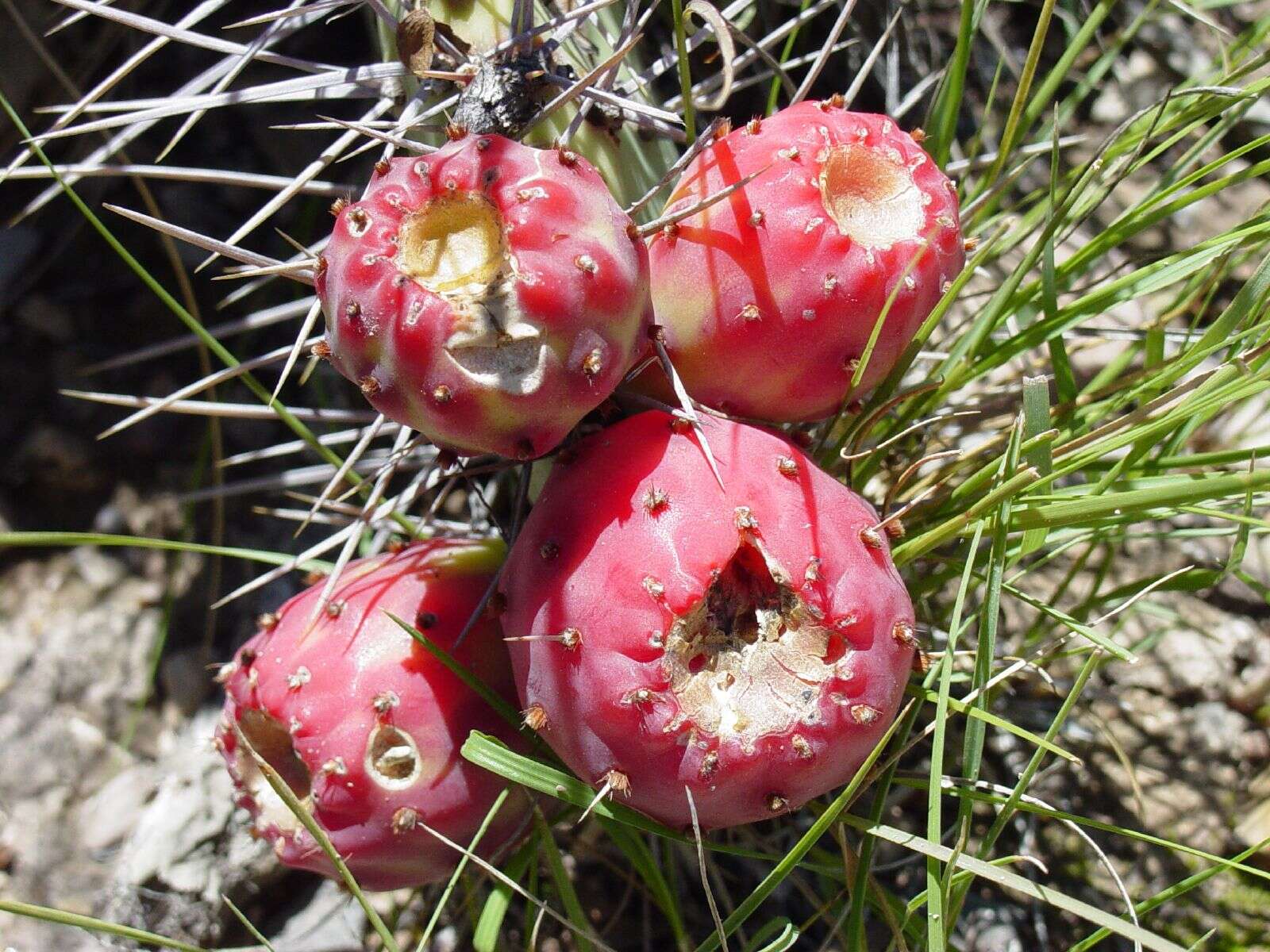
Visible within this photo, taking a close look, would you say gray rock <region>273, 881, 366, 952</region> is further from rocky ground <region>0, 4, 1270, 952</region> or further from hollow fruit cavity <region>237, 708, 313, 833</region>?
hollow fruit cavity <region>237, 708, 313, 833</region>

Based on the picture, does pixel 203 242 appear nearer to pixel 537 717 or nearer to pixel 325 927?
pixel 537 717

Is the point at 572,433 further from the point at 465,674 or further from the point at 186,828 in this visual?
the point at 186,828

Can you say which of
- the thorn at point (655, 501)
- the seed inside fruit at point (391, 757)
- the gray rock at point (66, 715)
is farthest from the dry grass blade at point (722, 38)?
the gray rock at point (66, 715)

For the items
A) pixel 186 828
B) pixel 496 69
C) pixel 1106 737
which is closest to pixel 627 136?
pixel 496 69

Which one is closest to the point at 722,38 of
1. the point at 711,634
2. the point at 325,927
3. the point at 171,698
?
the point at 711,634

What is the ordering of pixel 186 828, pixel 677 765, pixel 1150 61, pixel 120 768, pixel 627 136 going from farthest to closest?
pixel 1150 61
pixel 120 768
pixel 186 828
pixel 627 136
pixel 677 765

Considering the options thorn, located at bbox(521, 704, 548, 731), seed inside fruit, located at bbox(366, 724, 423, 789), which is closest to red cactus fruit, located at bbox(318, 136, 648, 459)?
thorn, located at bbox(521, 704, 548, 731)
